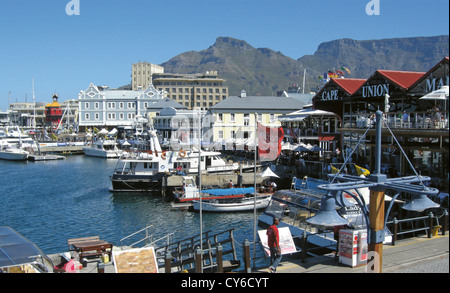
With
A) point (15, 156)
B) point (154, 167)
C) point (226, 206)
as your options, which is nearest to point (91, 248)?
point (226, 206)

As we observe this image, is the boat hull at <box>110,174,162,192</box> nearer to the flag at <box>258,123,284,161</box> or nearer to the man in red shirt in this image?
the flag at <box>258,123,284,161</box>

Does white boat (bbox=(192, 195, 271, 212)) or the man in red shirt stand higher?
the man in red shirt

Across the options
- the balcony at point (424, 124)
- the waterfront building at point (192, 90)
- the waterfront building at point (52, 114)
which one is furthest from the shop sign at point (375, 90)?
the waterfront building at point (52, 114)

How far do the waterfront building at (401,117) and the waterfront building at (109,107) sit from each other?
72216 millimetres

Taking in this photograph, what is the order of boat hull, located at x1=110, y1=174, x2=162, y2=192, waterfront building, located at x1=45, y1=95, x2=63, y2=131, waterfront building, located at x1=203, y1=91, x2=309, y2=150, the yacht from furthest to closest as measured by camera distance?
waterfront building, located at x1=45, y1=95, x2=63, y2=131 → the yacht → waterfront building, located at x1=203, y1=91, x2=309, y2=150 → boat hull, located at x1=110, y1=174, x2=162, y2=192

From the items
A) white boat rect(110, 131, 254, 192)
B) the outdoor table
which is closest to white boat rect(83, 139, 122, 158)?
white boat rect(110, 131, 254, 192)

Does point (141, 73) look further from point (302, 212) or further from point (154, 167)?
point (302, 212)

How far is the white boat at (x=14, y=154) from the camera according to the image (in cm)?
7562

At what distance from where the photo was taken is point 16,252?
551 inches

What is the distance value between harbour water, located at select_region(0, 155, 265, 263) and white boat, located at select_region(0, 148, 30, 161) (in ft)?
79.2

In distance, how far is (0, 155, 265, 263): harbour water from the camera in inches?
1126

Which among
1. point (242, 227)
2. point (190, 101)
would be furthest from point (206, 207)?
point (190, 101)

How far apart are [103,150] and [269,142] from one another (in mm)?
62704

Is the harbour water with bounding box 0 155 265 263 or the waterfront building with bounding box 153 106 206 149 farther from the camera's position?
the waterfront building with bounding box 153 106 206 149
